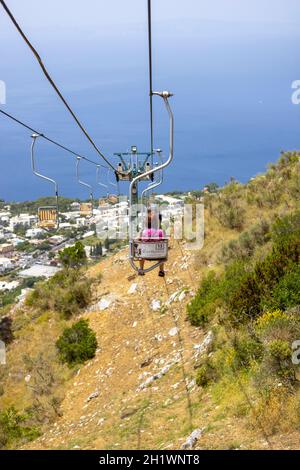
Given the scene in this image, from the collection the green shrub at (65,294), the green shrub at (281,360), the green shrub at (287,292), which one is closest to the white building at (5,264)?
the green shrub at (65,294)

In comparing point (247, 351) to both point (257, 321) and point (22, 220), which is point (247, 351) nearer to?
point (257, 321)

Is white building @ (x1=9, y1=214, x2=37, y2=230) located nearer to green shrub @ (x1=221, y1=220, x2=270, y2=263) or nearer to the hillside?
the hillside

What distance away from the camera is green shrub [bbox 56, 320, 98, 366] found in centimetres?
1611

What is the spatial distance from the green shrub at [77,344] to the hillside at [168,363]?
26 cm

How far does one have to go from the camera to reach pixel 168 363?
43.5 ft

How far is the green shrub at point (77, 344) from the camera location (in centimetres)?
1611

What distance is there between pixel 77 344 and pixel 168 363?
4288mm

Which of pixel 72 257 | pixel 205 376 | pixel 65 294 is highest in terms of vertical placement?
pixel 72 257

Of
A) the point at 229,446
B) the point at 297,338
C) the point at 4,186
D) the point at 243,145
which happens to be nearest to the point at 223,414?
the point at 229,446

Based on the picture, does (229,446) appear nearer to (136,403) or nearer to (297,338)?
(297,338)

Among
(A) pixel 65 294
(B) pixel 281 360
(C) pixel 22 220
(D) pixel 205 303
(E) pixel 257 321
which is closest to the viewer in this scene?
(B) pixel 281 360

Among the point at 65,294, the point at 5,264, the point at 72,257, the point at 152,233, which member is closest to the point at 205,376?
the point at 152,233

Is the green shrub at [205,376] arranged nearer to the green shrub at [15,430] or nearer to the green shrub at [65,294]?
the green shrub at [15,430]

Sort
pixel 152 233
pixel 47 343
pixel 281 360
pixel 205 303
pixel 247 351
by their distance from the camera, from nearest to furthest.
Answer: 1. pixel 281 360
2. pixel 247 351
3. pixel 152 233
4. pixel 205 303
5. pixel 47 343
